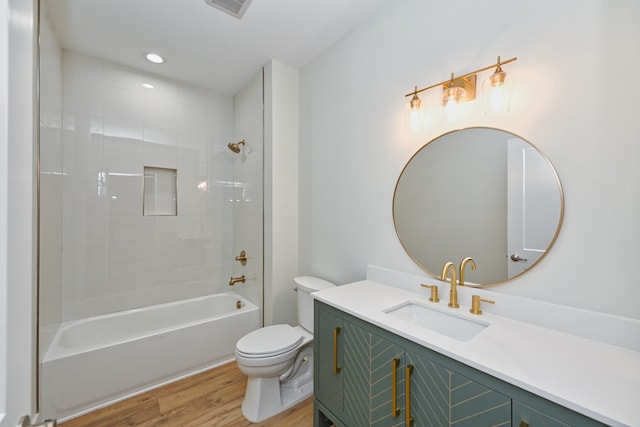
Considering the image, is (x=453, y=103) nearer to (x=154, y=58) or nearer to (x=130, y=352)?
(x=154, y=58)

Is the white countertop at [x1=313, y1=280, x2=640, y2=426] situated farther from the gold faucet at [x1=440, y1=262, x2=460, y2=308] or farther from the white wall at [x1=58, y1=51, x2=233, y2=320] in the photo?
the white wall at [x1=58, y1=51, x2=233, y2=320]

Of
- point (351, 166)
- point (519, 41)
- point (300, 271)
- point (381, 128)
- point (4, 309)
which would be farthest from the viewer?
point (300, 271)

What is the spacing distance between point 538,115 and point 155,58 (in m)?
2.80

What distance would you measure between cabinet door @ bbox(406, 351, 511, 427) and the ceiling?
205 cm

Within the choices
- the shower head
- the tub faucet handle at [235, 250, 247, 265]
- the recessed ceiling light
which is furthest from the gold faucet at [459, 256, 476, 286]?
the recessed ceiling light

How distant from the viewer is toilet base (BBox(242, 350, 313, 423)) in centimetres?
171

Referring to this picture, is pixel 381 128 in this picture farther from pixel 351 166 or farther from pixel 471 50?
pixel 471 50

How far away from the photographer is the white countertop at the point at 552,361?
0.68 meters

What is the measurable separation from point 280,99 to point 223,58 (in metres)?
0.59

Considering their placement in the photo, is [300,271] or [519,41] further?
[300,271]

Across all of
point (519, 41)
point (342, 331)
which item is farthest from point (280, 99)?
point (342, 331)

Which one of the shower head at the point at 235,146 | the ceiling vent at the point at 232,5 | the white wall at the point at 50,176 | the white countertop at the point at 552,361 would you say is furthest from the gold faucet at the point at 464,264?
the shower head at the point at 235,146

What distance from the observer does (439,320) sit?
1.32 m

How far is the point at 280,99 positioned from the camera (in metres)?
2.41
